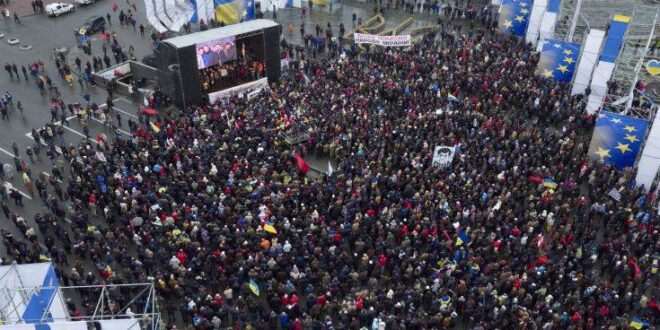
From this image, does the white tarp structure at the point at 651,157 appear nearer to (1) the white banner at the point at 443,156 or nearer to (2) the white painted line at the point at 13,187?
(1) the white banner at the point at 443,156

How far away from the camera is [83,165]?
28.9 meters

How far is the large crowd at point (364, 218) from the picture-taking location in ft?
Result: 70.1

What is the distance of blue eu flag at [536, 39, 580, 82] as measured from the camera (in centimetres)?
3741

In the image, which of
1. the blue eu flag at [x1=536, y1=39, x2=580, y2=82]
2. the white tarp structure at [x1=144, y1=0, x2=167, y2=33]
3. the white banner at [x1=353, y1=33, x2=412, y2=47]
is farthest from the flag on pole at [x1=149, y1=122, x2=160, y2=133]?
the blue eu flag at [x1=536, y1=39, x2=580, y2=82]

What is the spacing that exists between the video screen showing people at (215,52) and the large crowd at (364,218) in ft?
9.52

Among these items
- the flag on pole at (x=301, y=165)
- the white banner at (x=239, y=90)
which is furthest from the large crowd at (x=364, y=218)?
the white banner at (x=239, y=90)

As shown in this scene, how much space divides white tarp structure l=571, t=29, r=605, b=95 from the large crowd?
159 cm

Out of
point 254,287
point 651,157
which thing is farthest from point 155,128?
point 651,157

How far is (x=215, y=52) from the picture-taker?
35.4 metres

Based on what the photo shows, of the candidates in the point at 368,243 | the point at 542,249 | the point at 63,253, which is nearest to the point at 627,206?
the point at 542,249

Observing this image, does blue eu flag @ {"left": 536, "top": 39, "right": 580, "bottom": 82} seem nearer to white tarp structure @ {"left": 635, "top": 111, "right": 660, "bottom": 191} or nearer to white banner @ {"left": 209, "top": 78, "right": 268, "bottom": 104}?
white tarp structure @ {"left": 635, "top": 111, "right": 660, "bottom": 191}

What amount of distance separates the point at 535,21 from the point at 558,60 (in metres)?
5.98

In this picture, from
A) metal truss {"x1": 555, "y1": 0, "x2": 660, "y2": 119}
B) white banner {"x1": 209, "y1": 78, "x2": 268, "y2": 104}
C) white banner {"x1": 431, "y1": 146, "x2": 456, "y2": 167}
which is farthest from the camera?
white banner {"x1": 209, "y1": 78, "x2": 268, "y2": 104}

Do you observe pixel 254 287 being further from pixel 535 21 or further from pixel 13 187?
pixel 535 21
